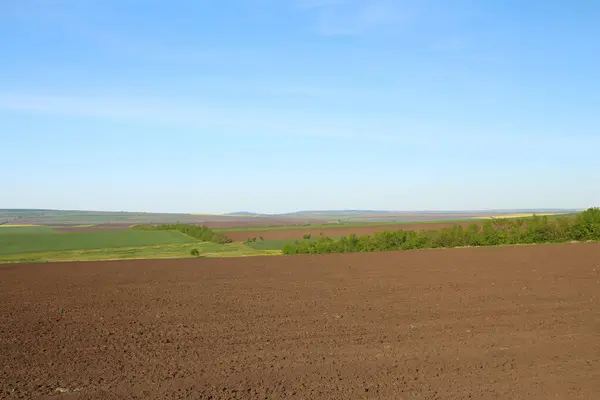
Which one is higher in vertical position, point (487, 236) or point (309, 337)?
point (487, 236)

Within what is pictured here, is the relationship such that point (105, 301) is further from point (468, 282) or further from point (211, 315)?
point (468, 282)

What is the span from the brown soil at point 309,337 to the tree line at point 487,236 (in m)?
22.4

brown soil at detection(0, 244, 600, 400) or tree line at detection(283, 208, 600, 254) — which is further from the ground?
tree line at detection(283, 208, 600, 254)

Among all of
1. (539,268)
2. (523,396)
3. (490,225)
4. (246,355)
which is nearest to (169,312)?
(246,355)

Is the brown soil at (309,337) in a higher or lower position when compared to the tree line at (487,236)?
lower

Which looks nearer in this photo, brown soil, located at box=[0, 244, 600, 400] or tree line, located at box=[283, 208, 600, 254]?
brown soil, located at box=[0, 244, 600, 400]

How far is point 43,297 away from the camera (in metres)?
21.9

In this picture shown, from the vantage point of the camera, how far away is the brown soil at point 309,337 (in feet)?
33.6

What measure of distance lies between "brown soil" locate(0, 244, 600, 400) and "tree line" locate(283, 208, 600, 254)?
73.5ft

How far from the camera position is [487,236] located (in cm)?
4988

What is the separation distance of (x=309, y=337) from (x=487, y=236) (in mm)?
39024

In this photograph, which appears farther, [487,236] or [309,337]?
[487,236]

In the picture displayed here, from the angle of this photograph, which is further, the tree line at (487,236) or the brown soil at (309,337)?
the tree line at (487,236)

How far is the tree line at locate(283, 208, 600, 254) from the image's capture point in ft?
158
